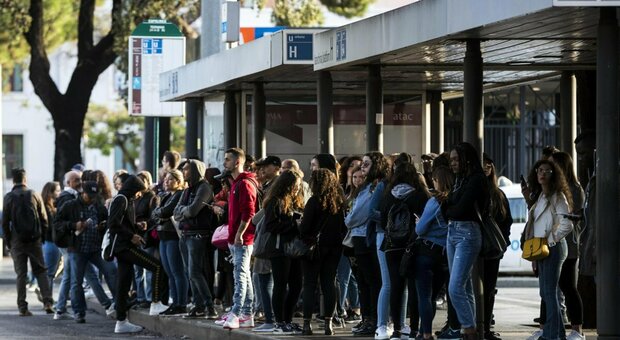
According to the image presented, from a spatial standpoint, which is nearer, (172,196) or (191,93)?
(172,196)

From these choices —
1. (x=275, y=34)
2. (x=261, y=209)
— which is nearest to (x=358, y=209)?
(x=261, y=209)

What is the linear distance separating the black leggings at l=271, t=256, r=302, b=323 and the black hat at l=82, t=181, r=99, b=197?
4.49 metres

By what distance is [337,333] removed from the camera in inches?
586

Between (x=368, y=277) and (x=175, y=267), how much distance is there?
3.42m

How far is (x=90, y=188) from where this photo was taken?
18688 millimetres

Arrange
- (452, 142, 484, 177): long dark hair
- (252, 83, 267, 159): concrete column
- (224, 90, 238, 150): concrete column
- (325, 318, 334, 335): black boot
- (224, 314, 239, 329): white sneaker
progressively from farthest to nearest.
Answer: (224, 90, 238, 150): concrete column, (252, 83, 267, 159): concrete column, (224, 314, 239, 329): white sneaker, (325, 318, 334, 335): black boot, (452, 142, 484, 177): long dark hair

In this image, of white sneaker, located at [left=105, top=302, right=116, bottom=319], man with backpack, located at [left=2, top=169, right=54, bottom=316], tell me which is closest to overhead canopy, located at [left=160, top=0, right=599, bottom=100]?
man with backpack, located at [left=2, top=169, right=54, bottom=316]

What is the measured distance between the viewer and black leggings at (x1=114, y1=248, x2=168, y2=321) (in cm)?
1731

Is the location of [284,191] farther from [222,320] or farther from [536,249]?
[536,249]

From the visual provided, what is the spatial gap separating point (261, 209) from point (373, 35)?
1.97 meters

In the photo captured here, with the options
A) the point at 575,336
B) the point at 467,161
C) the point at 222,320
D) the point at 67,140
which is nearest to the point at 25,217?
the point at 222,320

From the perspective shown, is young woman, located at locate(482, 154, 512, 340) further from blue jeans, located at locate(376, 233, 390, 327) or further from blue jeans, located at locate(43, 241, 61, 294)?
blue jeans, located at locate(43, 241, 61, 294)

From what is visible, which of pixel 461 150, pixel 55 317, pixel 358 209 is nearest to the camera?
Result: pixel 461 150

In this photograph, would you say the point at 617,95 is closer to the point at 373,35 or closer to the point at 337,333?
the point at 373,35
